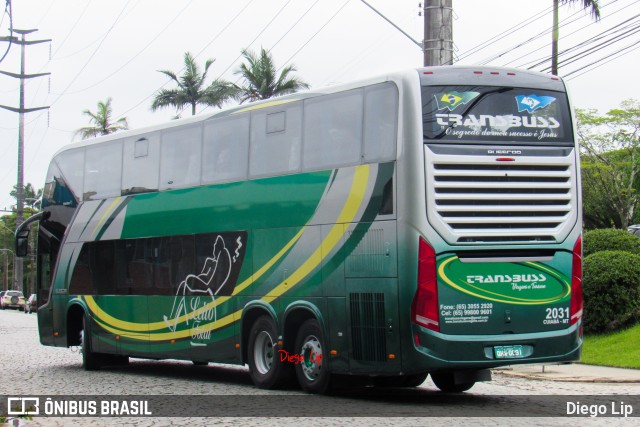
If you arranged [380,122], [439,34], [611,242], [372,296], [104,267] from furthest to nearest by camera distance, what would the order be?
1. [611,242]
2. [104,267]
3. [439,34]
4. [380,122]
5. [372,296]

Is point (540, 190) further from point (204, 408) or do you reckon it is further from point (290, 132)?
point (204, 408)

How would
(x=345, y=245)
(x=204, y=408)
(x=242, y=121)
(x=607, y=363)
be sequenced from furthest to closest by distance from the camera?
(x=607, y=363)
(x=242, y=121)
(x=345, y=245)
(x=204, y=408)

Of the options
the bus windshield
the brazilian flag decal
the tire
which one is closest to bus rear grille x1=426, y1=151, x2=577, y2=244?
the bus windshield

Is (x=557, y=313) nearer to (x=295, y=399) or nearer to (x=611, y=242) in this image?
(x=295, y=399)

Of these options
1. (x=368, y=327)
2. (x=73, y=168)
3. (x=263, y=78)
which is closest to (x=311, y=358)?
(x=368, y=327)

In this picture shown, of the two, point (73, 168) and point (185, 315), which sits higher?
point (73, 168)

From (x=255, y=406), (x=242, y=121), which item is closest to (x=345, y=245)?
(x=255, y=406)

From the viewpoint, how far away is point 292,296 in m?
15.1

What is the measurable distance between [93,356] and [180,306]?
3786mm

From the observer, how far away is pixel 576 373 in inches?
717

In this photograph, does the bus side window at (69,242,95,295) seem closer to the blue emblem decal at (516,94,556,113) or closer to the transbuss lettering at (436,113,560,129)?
the transbuss lettering at (436,113,560,129)

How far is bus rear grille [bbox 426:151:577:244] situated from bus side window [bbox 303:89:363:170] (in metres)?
1.55

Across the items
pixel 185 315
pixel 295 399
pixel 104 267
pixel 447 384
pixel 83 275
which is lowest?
pixel 295 399

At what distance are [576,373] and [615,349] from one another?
2658 mm
